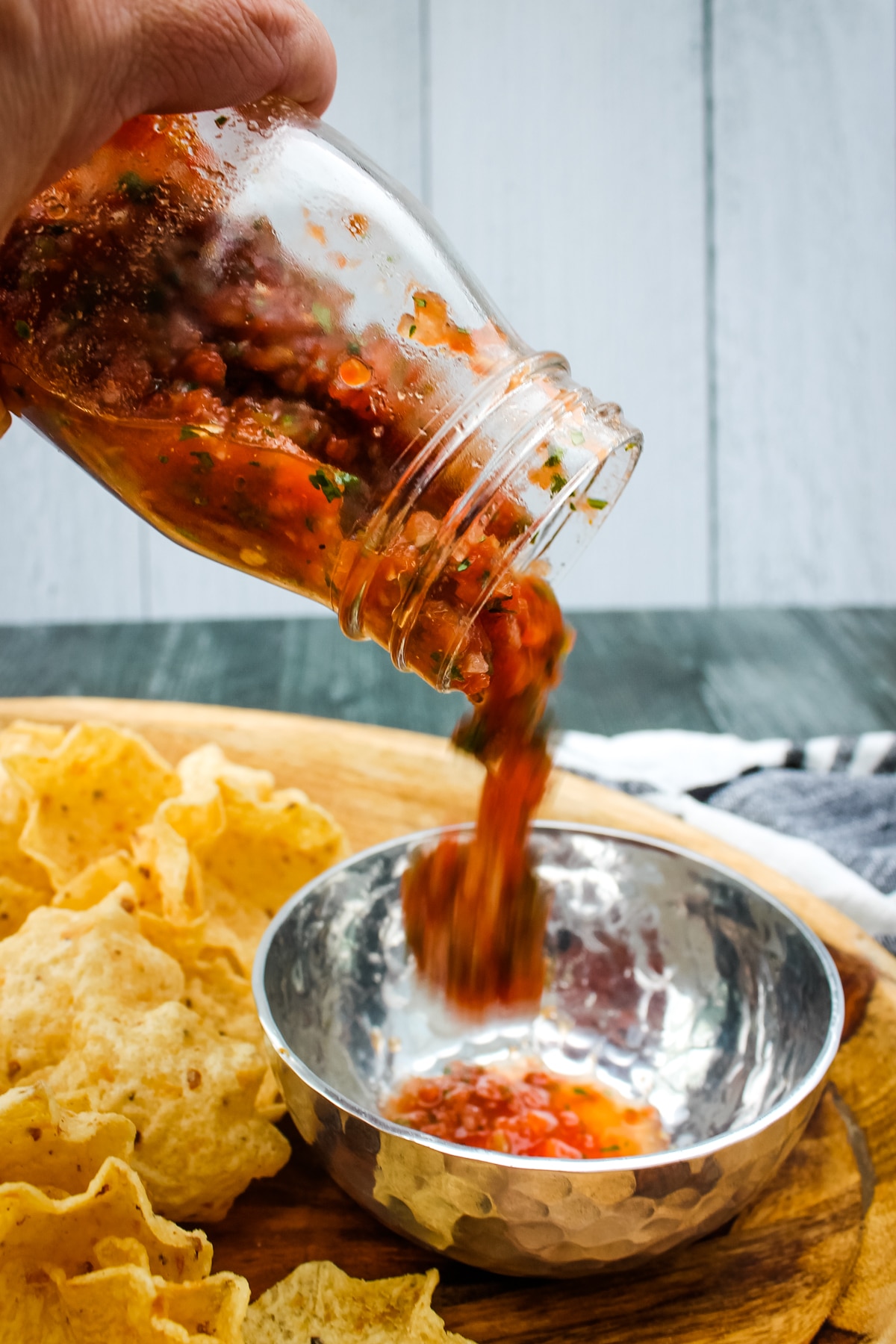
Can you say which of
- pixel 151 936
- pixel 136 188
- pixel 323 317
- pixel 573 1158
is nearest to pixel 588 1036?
pixel 573 1158

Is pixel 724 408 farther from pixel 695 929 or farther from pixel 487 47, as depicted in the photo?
pixel 695 929

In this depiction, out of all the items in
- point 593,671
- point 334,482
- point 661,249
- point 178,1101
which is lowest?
point 593,671

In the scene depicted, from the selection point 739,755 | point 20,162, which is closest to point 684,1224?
point 20,162

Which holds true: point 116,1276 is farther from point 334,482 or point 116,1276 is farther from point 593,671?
point 593,671

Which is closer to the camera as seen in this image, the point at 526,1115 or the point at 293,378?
the point at 293,378

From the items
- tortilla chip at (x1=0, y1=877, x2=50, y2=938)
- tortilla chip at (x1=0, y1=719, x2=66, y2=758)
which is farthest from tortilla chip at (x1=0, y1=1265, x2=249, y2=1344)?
tortilla chip at (x1=0, y1=719, x2=66, y2=758)

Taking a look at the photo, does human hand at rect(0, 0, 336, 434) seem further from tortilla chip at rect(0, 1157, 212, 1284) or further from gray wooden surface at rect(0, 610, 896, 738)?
gray wooden surface at rect(0, 610, 896, 738)
